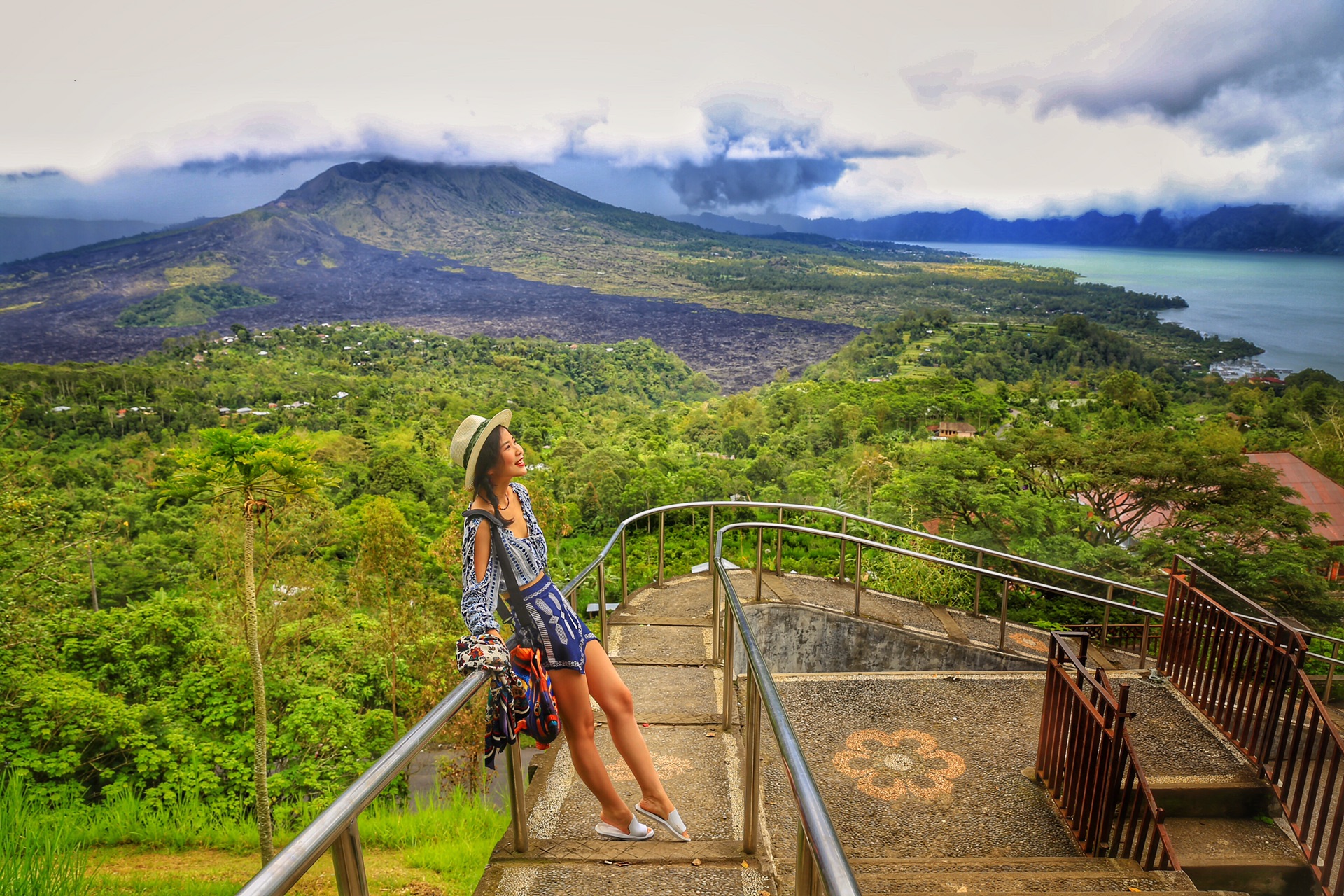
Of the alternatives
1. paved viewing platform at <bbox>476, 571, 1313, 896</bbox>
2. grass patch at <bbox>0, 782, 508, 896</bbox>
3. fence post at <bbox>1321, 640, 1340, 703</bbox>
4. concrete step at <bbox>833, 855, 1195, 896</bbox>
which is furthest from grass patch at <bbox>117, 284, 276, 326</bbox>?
concrete step at <bbox>833, 855, 1195, 896</bbox>

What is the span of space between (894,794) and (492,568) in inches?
119

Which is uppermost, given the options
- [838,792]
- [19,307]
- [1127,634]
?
[19,307]

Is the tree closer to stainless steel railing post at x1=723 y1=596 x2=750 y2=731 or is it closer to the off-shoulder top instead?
stainless steel railing post at x1=723 y1=596 x2=750 y2=731

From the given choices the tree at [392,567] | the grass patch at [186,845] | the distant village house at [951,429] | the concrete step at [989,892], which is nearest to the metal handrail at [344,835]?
the grass patch at [186,845]

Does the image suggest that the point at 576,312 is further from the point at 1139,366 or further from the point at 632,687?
the point at 632,687

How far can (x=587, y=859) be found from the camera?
2.53 m

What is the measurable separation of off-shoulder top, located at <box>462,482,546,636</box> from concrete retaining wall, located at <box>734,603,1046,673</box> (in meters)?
4.59

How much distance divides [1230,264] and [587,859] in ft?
218

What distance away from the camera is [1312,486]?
69.7 ft

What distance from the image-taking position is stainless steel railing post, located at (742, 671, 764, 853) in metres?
2.37

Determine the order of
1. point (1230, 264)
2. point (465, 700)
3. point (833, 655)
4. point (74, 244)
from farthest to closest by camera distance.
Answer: point (74, 244)
point (1230, 264)
point (833, 655)
point (465, 700)

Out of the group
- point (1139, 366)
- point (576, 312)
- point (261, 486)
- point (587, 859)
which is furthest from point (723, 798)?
point (576, 312)

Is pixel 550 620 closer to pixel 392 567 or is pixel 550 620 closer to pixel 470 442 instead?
pixel 470 442

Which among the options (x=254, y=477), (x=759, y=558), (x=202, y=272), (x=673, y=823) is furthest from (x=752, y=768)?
(x=202, y=272)
